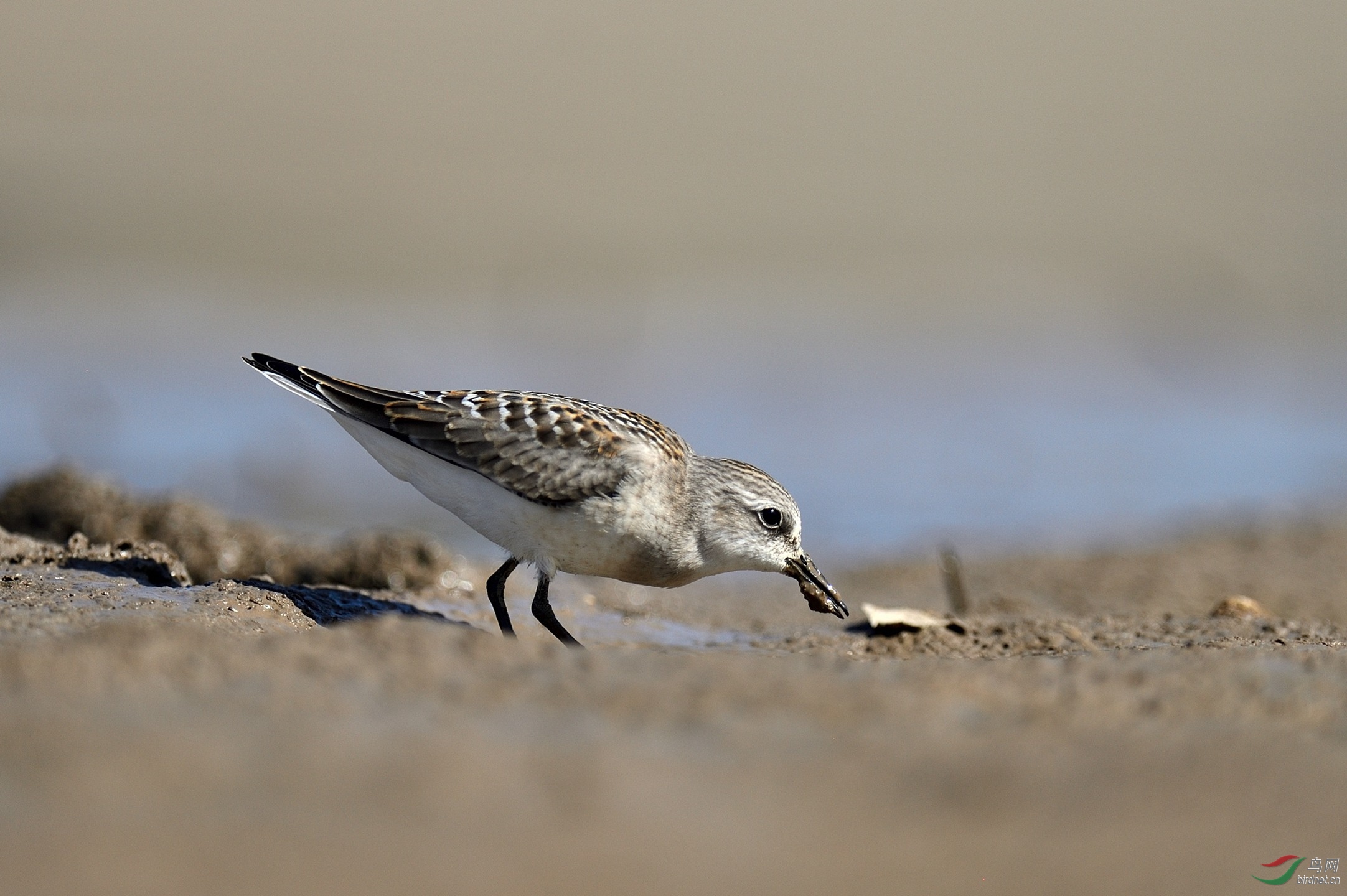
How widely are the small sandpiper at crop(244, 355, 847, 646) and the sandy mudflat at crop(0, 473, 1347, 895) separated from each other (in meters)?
1.20

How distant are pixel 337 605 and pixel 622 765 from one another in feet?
10.5

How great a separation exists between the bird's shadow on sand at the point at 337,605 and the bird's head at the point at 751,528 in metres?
1.30

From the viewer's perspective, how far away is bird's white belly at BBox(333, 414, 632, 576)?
593 cm

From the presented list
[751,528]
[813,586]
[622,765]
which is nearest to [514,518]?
[751,528]

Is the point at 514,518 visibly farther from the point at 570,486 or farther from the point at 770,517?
the point at 770,517

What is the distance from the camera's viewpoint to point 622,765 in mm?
3172

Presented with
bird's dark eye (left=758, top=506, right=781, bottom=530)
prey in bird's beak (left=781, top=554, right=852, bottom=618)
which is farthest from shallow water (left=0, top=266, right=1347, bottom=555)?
bird's dark eye (left=758, top=506, right=781, bottom=530)

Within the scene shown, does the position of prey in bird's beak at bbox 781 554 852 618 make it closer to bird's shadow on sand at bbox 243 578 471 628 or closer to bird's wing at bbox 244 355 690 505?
bird's wing at bbox 244 355 690 505

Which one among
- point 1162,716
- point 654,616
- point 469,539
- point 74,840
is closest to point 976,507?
point 469,539

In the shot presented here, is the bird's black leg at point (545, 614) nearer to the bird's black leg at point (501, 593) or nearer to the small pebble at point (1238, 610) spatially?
the bird's black leg at point (501, 593)

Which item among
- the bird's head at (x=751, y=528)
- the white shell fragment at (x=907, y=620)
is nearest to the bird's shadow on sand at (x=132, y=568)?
the bird's head at (x=751, y=528)

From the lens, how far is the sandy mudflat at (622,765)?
276 centimetres

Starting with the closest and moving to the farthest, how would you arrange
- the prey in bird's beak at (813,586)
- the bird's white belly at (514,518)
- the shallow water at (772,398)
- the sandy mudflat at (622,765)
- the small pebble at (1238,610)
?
1. the sandy mudflat at (622,765)
2. the bird's white belly at (514,518)
3. the prey in bird's beak at (813,586)
4. the small pebble at (1238,610)
5. the shallow water at (772,398)

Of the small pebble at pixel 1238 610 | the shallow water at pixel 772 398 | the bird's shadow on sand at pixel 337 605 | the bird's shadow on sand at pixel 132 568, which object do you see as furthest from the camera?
the shallow water at pixel 772 398
